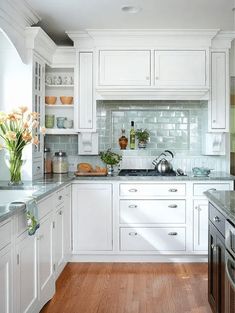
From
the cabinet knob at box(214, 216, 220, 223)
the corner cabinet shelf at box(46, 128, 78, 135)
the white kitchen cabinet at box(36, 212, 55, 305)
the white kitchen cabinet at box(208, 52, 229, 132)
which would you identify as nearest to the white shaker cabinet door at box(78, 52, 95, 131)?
the corner cabinet shelf at box(46, 128, 78, 135)

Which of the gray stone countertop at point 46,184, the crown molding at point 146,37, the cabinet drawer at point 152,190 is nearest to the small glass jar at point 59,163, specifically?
the gray stone countertop at point 46,184

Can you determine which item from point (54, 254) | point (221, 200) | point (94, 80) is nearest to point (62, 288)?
point (54, 254)

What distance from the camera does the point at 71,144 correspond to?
16.2 feet

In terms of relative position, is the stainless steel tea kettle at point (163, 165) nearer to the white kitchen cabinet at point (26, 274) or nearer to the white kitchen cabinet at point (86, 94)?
the white kitchen cabinet at point (86, 94)

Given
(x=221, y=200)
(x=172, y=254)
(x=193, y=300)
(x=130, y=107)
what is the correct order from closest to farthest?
(x=221, y=200)
(x=193, y=300)
(x=172, y=254)
(x=130, y=107)

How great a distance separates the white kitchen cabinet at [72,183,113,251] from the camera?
14.0 ft

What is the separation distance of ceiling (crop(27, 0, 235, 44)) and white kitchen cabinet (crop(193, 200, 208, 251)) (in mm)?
1895

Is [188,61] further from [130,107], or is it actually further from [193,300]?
[193,300]

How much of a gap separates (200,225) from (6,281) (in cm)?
261

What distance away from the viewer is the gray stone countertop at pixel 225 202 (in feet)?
7.16

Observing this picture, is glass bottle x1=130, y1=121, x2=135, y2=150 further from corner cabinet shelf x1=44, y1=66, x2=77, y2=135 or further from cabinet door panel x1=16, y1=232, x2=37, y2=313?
cabinet door panel x1=16, y1=232, x2=37, y2=313

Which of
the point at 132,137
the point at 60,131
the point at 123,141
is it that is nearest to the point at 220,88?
the point at 132,137

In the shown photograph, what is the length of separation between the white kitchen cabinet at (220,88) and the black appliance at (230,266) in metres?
2.52

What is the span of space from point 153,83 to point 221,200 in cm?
220
